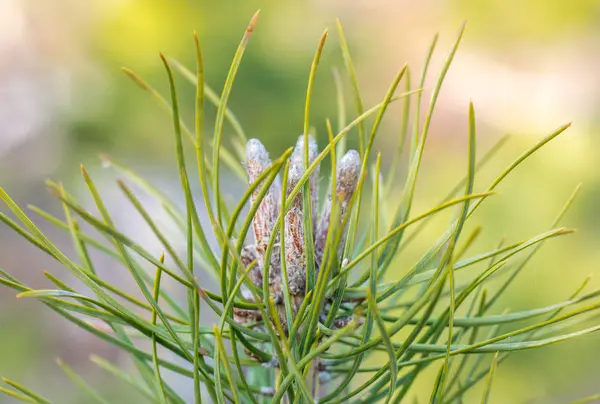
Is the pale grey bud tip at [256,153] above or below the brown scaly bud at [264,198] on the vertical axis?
above

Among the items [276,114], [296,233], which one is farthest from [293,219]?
[276,114]

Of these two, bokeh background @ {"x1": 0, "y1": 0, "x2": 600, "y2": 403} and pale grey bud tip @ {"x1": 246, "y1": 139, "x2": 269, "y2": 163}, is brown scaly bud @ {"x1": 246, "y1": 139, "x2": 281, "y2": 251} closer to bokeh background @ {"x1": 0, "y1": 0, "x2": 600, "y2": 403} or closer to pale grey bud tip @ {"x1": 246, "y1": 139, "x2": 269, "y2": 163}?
pale grey bud tip @ {"x1": 246, "y1": 139, "x2": 269, "y2": 163}

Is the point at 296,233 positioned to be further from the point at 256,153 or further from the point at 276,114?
the point at 276,114

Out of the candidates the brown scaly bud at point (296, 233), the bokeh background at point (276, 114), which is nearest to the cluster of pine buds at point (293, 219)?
the brown scaly bud at point (296, 233)

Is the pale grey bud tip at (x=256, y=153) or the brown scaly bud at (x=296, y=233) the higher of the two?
the pale grey bud tip at (x=256, y=153)

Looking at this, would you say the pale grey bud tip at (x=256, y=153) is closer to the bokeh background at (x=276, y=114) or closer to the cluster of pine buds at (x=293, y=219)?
the cluster of pine buds at (x=293, y=219)

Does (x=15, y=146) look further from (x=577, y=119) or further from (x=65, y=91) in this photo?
(x=577, y=119)

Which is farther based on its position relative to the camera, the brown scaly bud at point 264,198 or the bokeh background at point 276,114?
the bokeh background at point 276,114

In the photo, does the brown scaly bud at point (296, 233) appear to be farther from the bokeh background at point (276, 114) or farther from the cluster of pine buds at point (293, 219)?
the bokeh background at point (276, 114)

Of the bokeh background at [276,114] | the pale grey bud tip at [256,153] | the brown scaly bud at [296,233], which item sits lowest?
the brown scaly bud at [296,233]
